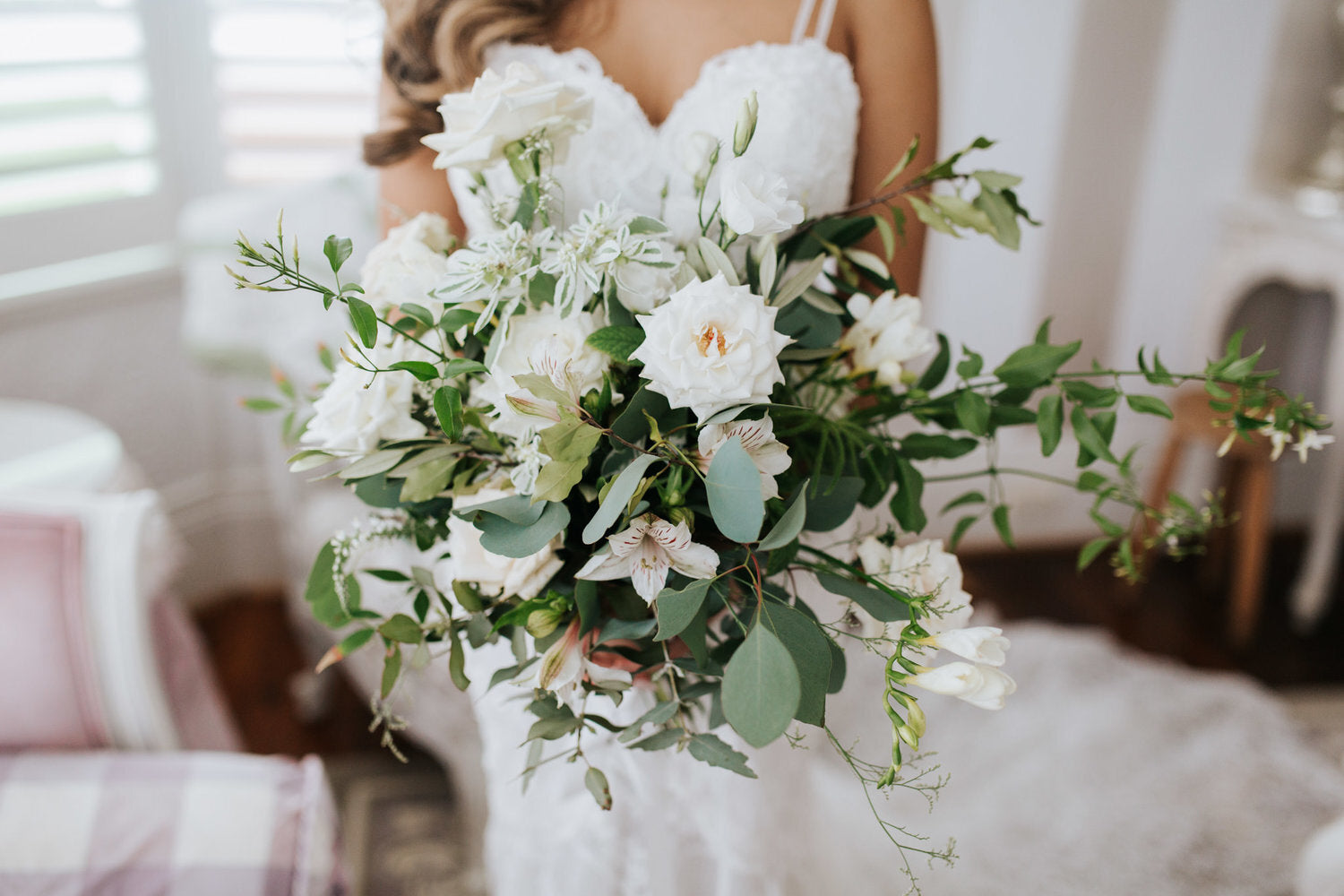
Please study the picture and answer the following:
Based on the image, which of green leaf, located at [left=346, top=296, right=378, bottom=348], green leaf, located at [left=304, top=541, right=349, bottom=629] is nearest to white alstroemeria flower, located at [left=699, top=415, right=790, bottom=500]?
green leaf, located at [left=346, top=296, right=378, bottom=348]

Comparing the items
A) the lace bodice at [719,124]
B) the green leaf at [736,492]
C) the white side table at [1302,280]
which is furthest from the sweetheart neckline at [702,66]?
the white side table at [1302,280]

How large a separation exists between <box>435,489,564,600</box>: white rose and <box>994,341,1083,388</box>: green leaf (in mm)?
375

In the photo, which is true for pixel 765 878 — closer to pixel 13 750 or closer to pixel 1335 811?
pixel 13 750

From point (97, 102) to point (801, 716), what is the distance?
214cm

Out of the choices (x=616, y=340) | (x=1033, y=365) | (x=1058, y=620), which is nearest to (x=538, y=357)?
(x=616, y=340)

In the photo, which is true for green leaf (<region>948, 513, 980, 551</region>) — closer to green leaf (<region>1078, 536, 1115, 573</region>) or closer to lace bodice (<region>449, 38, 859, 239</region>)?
green leaf (<region>1078, 536, 1115, 573</region>)

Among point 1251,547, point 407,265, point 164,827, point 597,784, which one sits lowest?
point 1251,547

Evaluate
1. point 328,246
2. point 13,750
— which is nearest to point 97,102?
point 13,750

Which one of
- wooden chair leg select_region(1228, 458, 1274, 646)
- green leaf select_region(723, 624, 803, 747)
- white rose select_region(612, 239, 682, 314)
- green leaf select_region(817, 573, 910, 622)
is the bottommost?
wooden chair leg select_region(1228, 458, 1274, 646)

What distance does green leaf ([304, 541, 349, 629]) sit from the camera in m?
0.69

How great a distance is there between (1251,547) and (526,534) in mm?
2124

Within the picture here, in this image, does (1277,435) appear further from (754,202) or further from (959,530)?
(754,202)

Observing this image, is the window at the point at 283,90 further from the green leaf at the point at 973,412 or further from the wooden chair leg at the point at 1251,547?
the wooden chair leg at the point at 1251,547

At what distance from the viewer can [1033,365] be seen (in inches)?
28.0
